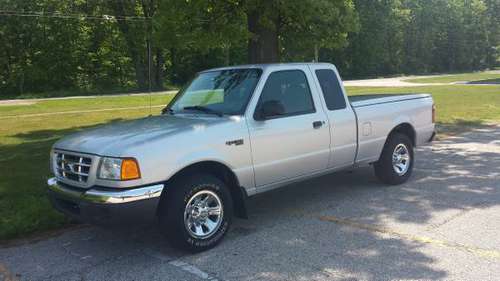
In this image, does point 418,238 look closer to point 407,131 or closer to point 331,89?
point 331,89

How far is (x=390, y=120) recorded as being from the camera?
277 inches

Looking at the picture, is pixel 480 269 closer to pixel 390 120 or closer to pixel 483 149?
pixel 390 120

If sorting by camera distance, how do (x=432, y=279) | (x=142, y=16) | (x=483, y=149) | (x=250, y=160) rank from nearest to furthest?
(x=432, y=279) → (x=250, y=160) → (x=483, y=149) → (x=142, y=16)

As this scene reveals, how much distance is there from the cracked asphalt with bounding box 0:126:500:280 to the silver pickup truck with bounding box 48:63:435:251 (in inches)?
15.5

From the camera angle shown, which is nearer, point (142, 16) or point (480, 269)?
point (480, 269)

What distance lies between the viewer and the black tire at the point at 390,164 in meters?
7.05

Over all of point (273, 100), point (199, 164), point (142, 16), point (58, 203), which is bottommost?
point (58, 203)

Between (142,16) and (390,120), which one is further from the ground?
(142,16)

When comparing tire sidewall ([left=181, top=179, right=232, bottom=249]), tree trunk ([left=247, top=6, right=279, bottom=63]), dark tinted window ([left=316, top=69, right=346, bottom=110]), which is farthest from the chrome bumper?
tree trunk ([left=247, top=6, right=279, bottom=63])

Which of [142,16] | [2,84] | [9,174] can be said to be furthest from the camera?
[142,16]

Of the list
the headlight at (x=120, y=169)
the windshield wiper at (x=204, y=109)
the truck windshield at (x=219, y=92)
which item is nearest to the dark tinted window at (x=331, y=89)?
the truck windshield at (x=219, y=92)

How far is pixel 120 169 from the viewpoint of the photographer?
4.41m

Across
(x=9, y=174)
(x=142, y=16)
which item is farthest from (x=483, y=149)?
(x=142, y=16)

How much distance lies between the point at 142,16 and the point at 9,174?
38.2 meters
